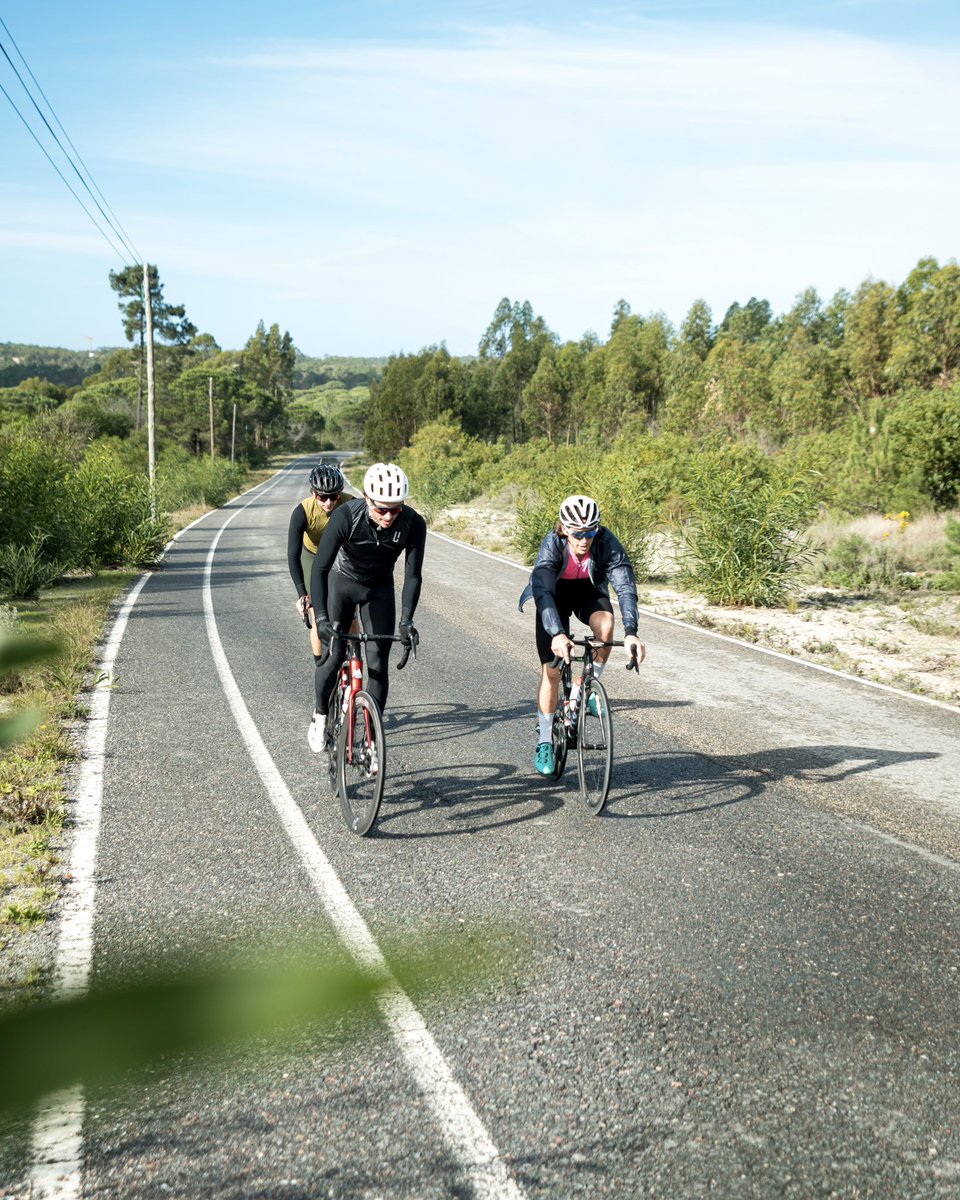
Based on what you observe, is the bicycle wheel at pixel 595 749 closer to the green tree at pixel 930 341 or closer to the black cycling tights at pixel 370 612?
the black cycling tights at pixel 370 612

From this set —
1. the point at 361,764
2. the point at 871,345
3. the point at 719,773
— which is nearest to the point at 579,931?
the point at 361,764

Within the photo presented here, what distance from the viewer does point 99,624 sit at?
13.6m

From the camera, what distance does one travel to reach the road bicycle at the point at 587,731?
6312 mm

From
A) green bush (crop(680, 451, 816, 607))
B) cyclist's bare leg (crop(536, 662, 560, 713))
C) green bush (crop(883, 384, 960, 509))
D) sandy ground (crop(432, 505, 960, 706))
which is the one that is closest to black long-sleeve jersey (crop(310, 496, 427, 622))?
cyclist's bare leg (crop(536, 662, 560, 713))

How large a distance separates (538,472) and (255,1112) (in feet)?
119

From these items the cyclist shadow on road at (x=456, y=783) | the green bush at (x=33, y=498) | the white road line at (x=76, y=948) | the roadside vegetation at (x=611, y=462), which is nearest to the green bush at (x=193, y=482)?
the roadside vegetation at (x=611, y=462)

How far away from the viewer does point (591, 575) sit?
6664 mm

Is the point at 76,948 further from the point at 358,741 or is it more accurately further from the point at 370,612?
the point at 370,612

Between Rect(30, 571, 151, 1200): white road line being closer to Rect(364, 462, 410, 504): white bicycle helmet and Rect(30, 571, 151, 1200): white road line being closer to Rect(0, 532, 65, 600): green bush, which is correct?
Rect(364, 462, 410, 504): white bicycle helmet

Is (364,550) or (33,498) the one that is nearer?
(364,550)

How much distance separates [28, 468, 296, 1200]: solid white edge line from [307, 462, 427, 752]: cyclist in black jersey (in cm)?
174

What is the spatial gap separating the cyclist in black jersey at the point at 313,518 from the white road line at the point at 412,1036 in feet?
4.26

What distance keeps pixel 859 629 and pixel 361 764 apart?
402 inches

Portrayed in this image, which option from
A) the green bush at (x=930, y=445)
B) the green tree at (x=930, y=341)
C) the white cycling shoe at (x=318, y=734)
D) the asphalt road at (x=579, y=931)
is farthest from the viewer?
the green tree at (x=930, y=341)
